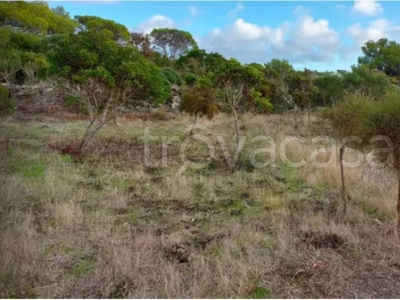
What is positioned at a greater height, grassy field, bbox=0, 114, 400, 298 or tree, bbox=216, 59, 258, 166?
tree, bbox=216, 59, 258, 166

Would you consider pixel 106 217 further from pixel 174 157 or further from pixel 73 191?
pixel 174 157

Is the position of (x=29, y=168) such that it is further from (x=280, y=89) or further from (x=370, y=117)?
(x=280, y=89)

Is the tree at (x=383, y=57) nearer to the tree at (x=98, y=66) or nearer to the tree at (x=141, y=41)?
the tree at (x=141, y=41)

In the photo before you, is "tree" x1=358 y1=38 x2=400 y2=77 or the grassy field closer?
the grassy field

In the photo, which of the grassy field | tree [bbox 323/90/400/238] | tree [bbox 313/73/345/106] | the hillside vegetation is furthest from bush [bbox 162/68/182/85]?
tree [bbox 323/90/400/238]

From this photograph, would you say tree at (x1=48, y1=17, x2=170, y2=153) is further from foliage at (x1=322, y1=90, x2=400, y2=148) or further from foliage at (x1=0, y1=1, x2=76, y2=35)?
foliage at (x1=0, y1=1, x2=76, y2=35)

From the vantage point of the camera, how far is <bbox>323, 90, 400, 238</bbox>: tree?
4.52 metres

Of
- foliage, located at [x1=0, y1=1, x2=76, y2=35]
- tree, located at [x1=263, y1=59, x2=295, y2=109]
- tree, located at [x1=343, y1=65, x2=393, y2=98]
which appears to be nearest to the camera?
Answer: foliage, located at [x1=0, y1=1, x2=76, y2=35]

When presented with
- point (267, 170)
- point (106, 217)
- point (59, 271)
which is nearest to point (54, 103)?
point (267, 170)

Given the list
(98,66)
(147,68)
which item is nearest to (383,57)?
(147,68)

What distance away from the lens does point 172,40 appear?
131ft

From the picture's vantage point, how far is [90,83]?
9422 millimetres

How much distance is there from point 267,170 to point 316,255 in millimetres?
4661

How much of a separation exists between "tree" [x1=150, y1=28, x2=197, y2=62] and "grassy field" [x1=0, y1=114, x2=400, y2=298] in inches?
1255
